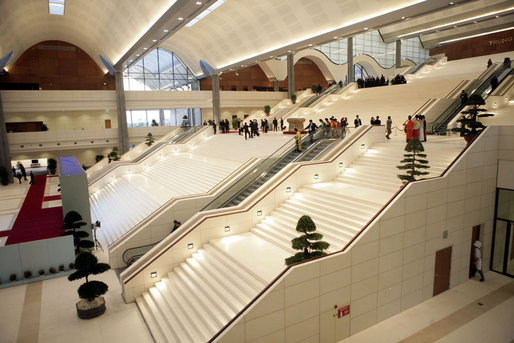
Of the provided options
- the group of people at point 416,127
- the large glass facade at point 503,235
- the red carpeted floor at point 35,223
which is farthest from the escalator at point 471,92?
the red carpeted floor at point 35,223

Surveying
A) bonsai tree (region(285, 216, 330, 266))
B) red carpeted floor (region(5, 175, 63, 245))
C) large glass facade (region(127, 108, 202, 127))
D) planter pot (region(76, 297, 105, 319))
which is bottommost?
planter pot (region(76, 297, 105, 319))

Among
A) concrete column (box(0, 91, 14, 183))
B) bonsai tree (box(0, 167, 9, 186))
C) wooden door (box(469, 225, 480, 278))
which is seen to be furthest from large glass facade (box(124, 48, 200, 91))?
wooden door (box(469, 225, 480, 278))

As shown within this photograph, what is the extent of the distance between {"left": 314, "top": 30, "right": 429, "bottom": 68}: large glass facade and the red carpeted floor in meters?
31.0

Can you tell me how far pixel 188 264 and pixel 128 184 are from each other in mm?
10829

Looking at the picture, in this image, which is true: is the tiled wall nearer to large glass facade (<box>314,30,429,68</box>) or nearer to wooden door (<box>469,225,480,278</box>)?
wooden door (<box>469,225,480,278</box>)

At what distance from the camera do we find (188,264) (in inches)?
368

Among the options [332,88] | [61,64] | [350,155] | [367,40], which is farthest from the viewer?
[367,40]

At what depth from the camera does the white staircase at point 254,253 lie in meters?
7.42

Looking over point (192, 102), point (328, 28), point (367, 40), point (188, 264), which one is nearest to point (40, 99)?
point (192, 102)

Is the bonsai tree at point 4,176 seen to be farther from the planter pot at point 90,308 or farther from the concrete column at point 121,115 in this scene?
the planter pot at point 90,308

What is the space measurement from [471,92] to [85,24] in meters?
24.8

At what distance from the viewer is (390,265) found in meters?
8.33

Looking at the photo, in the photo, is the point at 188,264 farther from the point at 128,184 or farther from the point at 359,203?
the point at 128,184

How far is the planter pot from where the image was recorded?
26.9 ft
